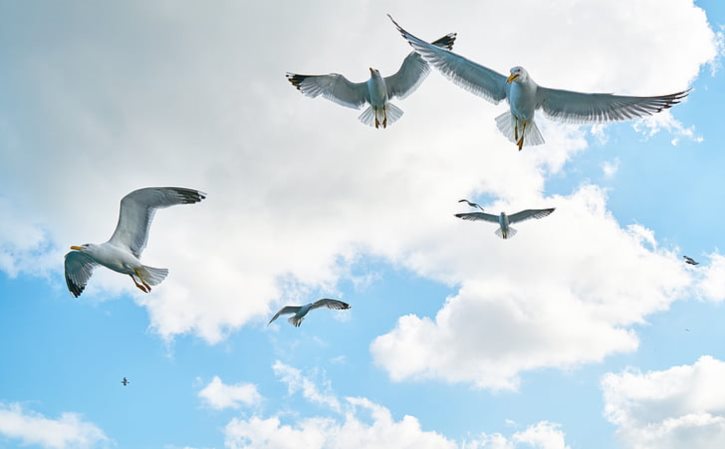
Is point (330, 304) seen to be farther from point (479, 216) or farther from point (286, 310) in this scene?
point (479, 216)

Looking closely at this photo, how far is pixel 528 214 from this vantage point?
2152 centimetres

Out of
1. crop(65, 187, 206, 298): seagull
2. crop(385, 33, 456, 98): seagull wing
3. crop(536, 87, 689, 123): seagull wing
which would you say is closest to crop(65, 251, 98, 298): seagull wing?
crop(65, 187, 206, 298): seagull

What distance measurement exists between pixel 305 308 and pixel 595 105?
35.9 feet

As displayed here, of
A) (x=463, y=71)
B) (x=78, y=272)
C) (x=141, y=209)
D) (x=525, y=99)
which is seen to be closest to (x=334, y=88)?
(x=463, y=71)

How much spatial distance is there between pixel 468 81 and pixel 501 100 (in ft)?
2.46

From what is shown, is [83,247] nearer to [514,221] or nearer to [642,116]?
[642,116]

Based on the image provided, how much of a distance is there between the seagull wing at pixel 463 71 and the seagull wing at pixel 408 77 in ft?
11.4

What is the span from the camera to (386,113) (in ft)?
61.1

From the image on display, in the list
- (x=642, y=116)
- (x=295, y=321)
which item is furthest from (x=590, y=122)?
(x=295, y=321)

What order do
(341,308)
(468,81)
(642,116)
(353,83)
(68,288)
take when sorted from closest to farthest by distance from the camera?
(642,116), (468,81), (68,288), (353,83), (341,308)

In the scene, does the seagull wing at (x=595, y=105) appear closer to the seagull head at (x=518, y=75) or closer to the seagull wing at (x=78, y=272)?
the seagull head at (x=518, y=75)

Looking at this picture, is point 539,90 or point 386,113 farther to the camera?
point 386,113

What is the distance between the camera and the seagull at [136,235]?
13.5 metres

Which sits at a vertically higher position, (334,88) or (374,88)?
(334,88)
